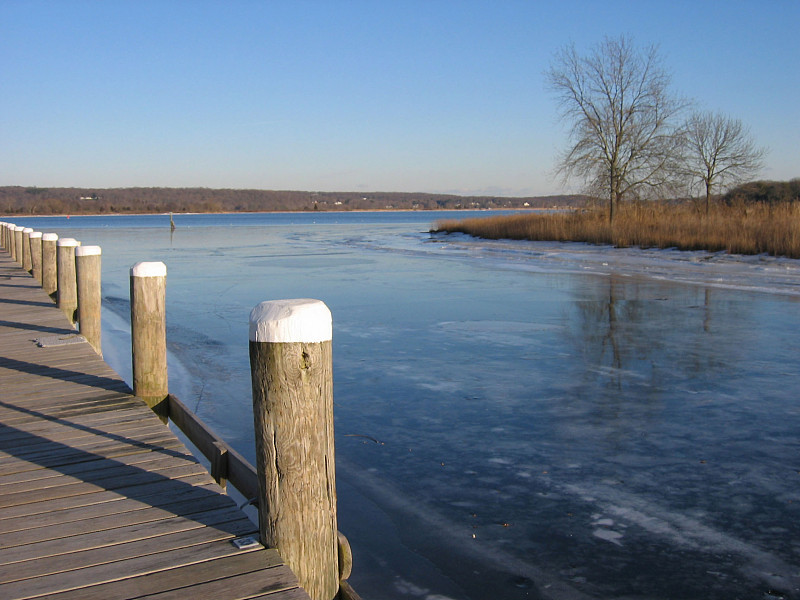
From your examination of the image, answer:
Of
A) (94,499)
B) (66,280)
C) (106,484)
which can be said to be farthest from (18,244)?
(94,499)

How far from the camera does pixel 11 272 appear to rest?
1564 centimetres

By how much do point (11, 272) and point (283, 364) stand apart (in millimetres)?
15188

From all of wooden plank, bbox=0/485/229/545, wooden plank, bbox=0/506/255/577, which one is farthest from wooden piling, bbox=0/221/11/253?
wooden plank, bbox=0/506/255/577

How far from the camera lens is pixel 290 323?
269 cm

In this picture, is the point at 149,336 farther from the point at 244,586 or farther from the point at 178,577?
the point at 244,586

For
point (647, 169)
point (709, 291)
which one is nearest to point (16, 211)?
point (647, 169)

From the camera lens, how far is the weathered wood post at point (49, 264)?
40.2ft

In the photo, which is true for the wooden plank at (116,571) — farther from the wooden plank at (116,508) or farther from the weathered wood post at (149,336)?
the weathered wood post at (149,336)

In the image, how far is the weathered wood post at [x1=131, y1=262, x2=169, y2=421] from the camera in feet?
18.0

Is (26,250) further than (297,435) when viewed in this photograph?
Yes

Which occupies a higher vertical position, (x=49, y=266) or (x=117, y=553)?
(x=49, y=266)

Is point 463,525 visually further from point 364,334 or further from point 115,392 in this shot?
point 364,334

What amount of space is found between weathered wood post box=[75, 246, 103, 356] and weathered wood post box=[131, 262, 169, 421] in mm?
2831

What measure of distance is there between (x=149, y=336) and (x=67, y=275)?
476 cm
